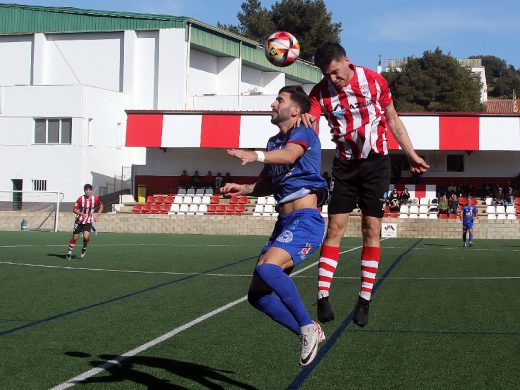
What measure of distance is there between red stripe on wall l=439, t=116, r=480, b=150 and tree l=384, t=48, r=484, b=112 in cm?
4292

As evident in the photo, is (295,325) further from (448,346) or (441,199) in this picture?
(441,199)

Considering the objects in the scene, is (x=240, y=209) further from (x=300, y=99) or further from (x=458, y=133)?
(x=300, y=99)

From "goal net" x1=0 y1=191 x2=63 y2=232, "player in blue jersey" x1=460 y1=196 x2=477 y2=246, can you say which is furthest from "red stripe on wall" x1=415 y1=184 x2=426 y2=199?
"goal net" x1=0 y1=191 x2=63 y2=232

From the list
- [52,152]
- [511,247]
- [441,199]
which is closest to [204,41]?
[52,152]

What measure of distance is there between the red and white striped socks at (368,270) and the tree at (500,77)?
457 ft

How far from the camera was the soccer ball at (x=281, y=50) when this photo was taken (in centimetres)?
843

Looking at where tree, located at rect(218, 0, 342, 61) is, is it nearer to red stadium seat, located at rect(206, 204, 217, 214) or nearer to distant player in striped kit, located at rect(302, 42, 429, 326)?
red stadium seat, located at rect(206, 204, 217, 214)

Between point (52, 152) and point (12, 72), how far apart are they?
8.89 m

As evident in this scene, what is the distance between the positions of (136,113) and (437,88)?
48197 mm

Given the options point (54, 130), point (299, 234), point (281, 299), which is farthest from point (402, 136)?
point (54, 130)

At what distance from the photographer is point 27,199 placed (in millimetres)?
42750

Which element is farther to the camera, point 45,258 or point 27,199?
point 27,199

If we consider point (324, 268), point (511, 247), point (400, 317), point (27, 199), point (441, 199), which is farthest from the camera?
point (27, 199)

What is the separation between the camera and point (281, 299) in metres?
6.54
